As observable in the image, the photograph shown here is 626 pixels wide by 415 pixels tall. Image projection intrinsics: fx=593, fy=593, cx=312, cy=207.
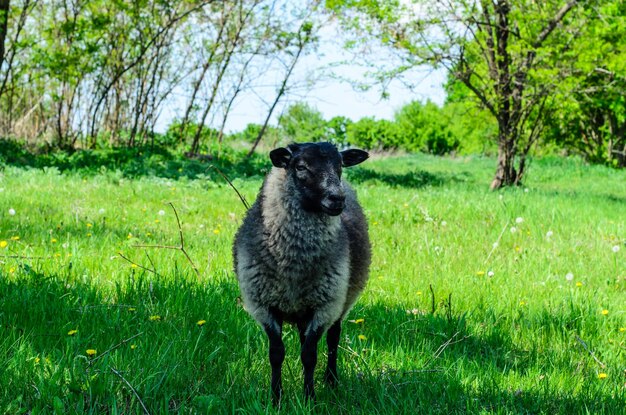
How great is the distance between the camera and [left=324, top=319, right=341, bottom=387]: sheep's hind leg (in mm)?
3449

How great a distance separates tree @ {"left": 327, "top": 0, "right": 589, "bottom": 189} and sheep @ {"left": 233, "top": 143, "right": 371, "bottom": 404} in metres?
11.2

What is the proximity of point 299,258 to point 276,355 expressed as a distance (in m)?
0.52

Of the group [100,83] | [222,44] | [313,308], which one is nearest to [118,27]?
[100,83]

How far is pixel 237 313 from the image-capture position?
4211 millimetres

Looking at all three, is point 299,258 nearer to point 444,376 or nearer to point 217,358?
point 217,358

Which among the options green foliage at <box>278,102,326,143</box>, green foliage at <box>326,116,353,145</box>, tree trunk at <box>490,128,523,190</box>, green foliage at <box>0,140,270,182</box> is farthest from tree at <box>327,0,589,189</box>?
green foliage at <box>326,116,353,145</box>

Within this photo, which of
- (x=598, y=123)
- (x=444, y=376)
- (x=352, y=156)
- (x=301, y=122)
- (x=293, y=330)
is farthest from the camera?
(x=598, y=123)

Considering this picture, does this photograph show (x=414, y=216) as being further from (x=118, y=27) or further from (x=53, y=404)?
(x=118, y=27)

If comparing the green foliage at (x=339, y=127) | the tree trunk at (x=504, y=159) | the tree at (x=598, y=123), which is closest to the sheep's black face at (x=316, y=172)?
the tree trunk at (x=504, y=159)

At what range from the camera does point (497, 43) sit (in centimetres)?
1448

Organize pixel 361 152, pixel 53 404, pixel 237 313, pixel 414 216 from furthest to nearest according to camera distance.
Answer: pixel 414 216, pixel 237 313, pixel 361 152, pixel 53 404

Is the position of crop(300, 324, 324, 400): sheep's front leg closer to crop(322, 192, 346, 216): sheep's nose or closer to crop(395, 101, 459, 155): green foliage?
crop(322, 192, 346, 216): sheep's nose

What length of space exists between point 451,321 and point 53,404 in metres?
2.74

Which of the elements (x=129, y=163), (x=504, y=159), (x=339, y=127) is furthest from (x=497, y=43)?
(x=339, y=127)
